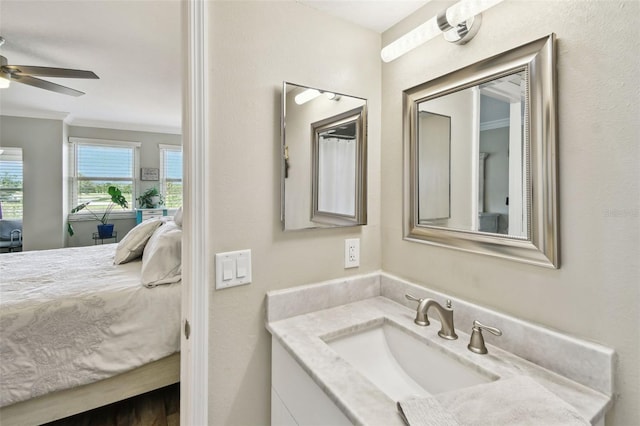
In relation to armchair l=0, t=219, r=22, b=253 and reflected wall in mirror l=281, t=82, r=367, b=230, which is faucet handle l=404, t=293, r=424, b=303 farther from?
armchair l=0, t=219, r=22, b=253

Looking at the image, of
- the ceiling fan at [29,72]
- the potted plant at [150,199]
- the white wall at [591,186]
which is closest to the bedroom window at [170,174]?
the potted plant at [150,199]

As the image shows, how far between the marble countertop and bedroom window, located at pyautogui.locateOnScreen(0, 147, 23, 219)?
5423mm

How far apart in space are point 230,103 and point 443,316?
3.25 ft

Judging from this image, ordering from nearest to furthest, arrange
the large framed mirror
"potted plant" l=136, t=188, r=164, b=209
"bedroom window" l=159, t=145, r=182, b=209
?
1. the large framed mirror
2. "potted plant" l=136, t=188, r=164, b=209
3. "bedroom window" l=159, t=145, r=182, b=209

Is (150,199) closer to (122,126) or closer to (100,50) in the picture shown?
(122,126)

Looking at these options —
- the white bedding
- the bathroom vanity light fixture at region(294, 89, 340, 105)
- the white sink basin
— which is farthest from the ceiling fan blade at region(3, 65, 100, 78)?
the white sink basin

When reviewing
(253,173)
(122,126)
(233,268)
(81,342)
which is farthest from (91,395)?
(122,126)

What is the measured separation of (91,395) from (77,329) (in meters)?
0.40

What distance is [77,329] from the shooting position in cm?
164

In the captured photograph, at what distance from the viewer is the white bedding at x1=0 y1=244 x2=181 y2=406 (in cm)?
152

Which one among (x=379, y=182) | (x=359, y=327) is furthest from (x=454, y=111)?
(x=359, y=327)

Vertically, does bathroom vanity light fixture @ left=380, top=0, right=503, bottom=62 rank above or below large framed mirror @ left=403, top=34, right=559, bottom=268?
above

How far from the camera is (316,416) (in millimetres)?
770

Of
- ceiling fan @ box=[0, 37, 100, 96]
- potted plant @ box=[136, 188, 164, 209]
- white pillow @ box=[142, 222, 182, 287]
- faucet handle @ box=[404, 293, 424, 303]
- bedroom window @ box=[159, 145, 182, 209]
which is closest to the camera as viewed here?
faucet handle @ box=[404, 293, 424, 303]
